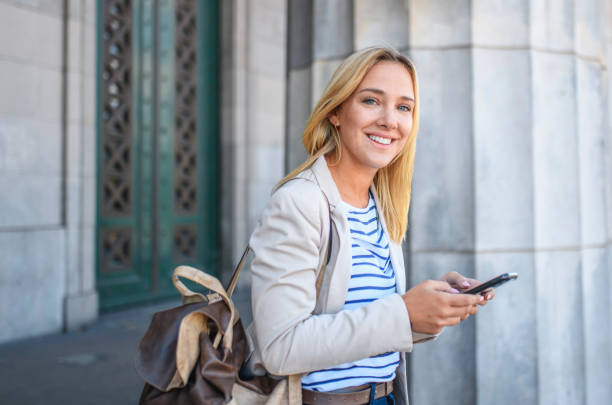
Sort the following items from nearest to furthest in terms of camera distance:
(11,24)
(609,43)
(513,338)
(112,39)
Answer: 1. (513,338)
2. (609,43)
3. (11,24)
4. (112,39)

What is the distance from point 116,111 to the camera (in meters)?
6.84

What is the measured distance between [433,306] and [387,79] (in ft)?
2.28

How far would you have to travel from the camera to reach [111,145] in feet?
22.3

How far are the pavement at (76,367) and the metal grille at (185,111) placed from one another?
7.23 feet

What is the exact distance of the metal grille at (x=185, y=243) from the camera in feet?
25.1

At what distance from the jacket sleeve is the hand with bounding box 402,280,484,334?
3 cm

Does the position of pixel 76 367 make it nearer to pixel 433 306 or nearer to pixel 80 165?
pixel 80 165

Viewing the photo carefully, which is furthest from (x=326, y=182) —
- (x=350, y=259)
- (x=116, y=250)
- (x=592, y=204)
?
(x=116, y=250)

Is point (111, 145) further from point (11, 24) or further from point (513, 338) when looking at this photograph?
point (513, 338)

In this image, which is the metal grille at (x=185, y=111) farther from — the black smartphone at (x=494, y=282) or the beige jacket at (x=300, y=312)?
the black smartphone at (x=494, y=282)

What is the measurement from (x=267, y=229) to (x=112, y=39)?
20.7 feet

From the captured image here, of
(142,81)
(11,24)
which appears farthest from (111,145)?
(11,24)

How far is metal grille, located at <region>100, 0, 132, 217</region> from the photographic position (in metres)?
6.71

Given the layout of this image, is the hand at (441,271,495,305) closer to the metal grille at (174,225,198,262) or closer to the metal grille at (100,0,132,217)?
the metal grille at (100,0,132,217)
